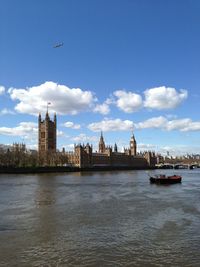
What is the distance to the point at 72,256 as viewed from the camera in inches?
701

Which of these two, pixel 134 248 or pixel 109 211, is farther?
pixel 109 211

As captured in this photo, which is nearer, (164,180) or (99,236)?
(99,236)

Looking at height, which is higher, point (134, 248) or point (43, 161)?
point (43, 161)

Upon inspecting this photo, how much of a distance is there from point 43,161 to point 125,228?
434ft

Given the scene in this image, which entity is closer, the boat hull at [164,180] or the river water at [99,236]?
the river water at [99,236]

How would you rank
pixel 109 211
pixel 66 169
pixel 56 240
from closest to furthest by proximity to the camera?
pixel 56 240 → pixel 109 211 → pixel 66 169

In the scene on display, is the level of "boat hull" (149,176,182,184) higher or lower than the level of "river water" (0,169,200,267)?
higher

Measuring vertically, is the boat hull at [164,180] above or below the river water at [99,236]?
above

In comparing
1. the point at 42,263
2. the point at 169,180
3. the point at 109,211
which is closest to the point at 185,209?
the point at 109,211

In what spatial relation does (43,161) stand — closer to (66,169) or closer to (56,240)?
(66,169)

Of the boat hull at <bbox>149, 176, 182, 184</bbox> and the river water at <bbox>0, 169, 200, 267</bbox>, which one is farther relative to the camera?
the boat hull at <bbox>149, 176, 182, 184</bbox>

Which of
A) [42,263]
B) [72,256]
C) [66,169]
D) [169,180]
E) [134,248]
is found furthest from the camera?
[66,169]

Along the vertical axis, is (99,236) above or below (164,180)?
below

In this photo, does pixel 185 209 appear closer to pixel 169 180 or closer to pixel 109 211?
pixel 109 211
